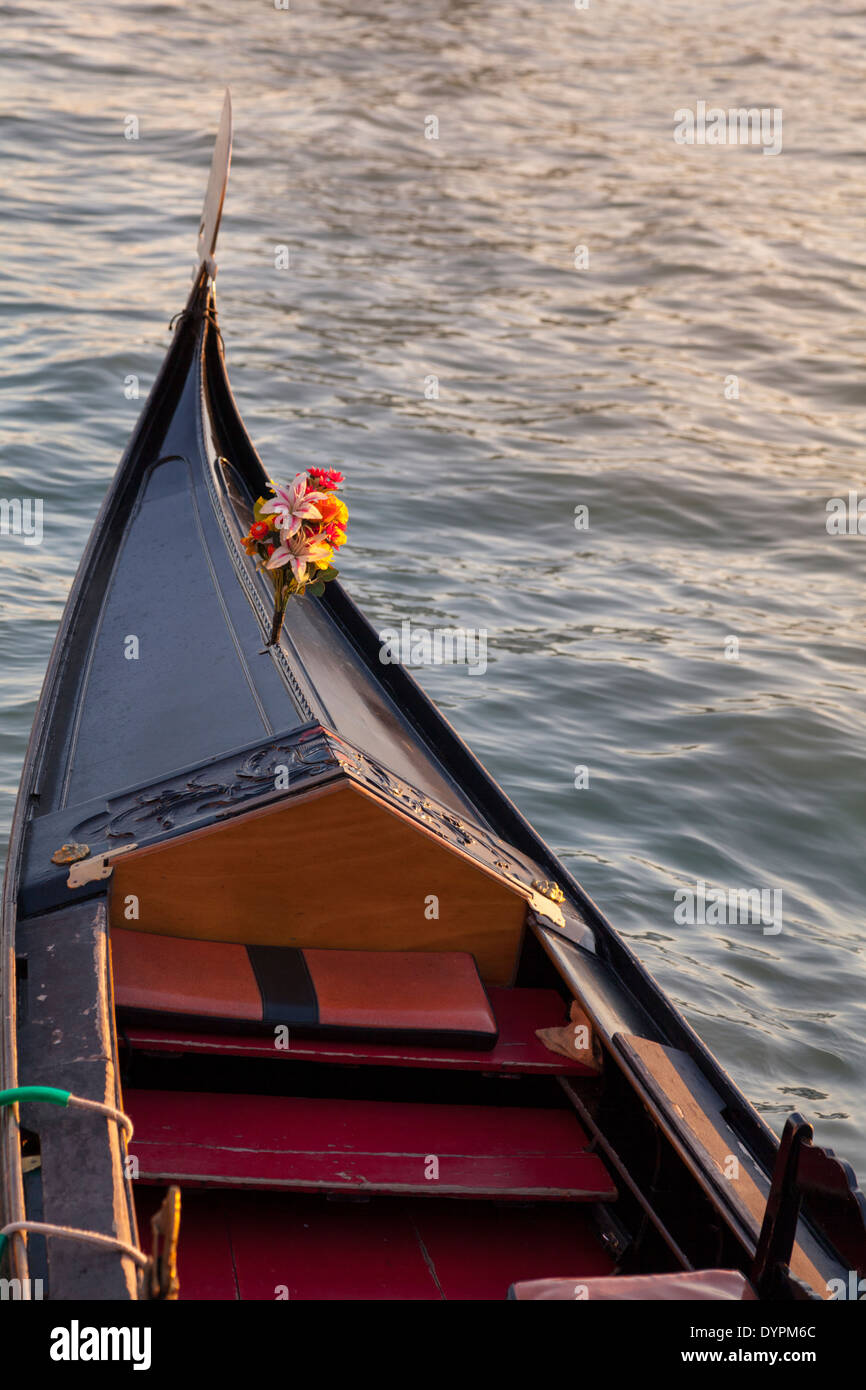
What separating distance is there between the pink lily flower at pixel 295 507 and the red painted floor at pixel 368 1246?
1290 mm

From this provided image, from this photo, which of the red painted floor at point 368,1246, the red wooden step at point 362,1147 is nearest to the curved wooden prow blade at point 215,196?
the red wooden step at point 362,1147

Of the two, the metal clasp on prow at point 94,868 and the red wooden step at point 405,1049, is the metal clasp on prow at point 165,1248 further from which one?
the metal clasp on prow at point 94,868

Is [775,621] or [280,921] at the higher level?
[775,621]

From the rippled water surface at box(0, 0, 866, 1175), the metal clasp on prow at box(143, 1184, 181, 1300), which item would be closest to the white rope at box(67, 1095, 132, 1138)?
the metal clasp on prow at box(143, 1184, 181, 1300)

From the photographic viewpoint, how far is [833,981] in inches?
169

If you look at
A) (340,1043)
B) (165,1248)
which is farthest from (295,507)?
(165,1248)

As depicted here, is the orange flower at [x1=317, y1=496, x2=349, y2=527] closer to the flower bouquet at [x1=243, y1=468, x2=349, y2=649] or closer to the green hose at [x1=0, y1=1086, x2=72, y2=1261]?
the flower bouquet at [x1=243, y1=468, x2=349, y2=649]

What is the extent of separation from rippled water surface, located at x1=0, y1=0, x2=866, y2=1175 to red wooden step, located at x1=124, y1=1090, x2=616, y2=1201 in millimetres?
1197

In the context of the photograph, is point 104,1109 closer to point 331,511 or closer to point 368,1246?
point 368,1246

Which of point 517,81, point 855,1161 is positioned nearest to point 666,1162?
point 855,1161

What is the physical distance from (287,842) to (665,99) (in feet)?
47.6

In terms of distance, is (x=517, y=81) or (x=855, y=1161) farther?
(x=517, y=81)

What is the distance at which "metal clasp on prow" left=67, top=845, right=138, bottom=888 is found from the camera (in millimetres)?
2691

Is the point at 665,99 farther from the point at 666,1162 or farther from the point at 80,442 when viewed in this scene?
the point at 666,1162
